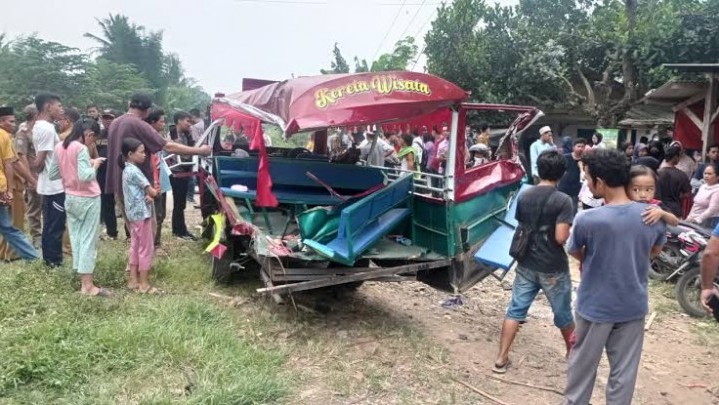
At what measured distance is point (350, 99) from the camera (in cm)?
419

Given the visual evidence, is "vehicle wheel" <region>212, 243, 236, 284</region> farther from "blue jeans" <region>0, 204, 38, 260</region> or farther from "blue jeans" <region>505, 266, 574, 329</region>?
"blue jeans" <region>505, 266, 574, 329</region>

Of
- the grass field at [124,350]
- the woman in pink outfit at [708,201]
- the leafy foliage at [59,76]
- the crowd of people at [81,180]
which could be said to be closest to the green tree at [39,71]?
the leafy foliage at [59,76]

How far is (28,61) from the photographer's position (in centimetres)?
2611

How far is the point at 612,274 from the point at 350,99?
7.01 feet

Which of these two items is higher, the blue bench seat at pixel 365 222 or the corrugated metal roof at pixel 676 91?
the corrugated metal roof at pixel 676 91

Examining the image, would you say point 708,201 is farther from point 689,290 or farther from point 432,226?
point 432,226

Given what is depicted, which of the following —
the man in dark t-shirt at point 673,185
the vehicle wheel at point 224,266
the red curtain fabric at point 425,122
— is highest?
the red curtain fabric at point 425,122

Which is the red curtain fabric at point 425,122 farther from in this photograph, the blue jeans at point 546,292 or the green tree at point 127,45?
the green tree at point 127,45

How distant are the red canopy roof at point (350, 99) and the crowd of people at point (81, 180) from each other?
4.78 feet

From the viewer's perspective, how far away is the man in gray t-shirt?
3.00 m

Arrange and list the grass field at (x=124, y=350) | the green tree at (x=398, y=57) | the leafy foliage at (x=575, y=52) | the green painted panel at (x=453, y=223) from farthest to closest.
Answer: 1. the green tree at (x=398, y=57)
2. the leafy foliage at (x=575, y=52)
3. the green painted panel at (x=453, y=223)
4. the grass field at (x=124, y=350)

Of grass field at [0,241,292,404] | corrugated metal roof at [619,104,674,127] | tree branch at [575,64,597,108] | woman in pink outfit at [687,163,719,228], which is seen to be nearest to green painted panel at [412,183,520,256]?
grass field at [0,241,292,404]

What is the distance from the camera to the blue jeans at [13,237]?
5676 millimetres

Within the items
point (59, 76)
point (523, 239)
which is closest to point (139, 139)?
point (523, 239)
